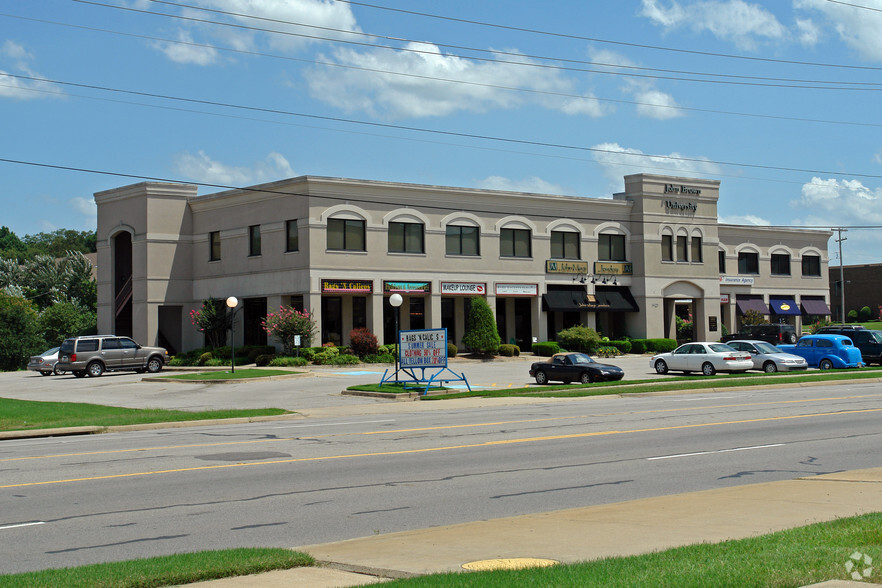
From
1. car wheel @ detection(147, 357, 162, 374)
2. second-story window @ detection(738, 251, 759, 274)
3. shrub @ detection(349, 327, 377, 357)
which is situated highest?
second-story window @ detection(738, 251, 759, 274)

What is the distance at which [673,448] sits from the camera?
16.0 m

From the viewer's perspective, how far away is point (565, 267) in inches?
2211

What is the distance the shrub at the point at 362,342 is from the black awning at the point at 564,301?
489 inches

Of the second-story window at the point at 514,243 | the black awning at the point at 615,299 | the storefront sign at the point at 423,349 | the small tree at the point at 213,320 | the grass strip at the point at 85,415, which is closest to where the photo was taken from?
the grass strip at the point at 85,415

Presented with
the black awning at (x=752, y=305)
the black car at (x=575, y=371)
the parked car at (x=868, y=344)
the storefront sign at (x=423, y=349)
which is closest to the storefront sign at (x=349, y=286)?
the black car at (x=575, y=371)

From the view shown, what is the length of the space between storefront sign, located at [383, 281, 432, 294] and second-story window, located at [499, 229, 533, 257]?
5491mm

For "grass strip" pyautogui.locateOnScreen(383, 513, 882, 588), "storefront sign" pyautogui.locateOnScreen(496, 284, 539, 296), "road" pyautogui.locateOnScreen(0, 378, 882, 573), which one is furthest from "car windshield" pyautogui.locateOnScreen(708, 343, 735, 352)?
"grass strip" pyautogui.locateOnScreen(383, 513, 882, 588)

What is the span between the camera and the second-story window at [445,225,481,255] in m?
52.2

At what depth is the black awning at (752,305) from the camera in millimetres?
67812

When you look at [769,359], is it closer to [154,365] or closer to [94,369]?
[154,365]

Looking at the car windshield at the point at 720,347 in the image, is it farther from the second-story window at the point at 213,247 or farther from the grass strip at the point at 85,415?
the second-story window at the point at 213,247

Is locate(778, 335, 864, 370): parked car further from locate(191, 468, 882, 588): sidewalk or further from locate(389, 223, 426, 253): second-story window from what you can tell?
locate(191, 468, 882, 588): sidewalk

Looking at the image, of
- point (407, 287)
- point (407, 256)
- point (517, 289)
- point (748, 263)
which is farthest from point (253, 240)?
point (748, 263)

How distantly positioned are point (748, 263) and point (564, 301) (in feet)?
68.9
